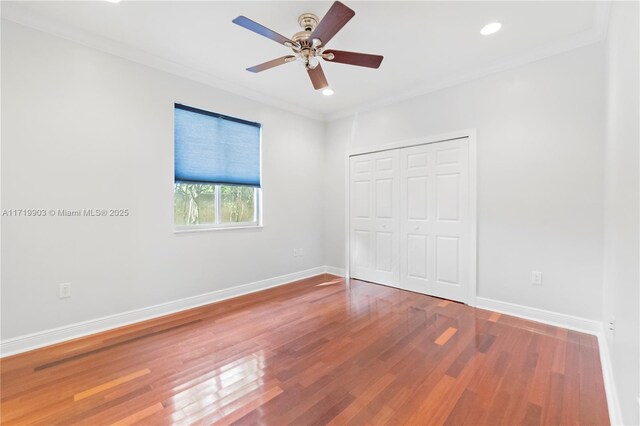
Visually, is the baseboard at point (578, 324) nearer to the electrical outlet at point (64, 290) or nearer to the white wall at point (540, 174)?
the white wall at point (540, 174)

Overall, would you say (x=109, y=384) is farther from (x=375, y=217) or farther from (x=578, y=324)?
(x=578, y=324)

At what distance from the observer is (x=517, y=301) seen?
9.84ft

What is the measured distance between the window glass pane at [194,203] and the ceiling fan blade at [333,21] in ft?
7.29

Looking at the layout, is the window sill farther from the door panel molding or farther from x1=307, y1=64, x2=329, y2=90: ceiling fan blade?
x1=307, y1=64, x2=329, y2=90: ceiling fan blade

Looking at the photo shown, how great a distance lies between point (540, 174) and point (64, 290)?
15.4ft

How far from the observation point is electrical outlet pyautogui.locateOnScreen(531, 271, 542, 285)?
9.41ft

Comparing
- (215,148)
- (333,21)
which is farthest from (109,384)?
(333,21)

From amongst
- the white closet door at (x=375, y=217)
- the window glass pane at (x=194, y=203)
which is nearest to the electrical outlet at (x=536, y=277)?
the white closet door at (x=375, y=217)

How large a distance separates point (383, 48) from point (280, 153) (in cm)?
208

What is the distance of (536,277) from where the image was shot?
2.89m

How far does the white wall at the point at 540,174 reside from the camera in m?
2.60

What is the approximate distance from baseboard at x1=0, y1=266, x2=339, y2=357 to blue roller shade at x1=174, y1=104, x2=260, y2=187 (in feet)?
4.67

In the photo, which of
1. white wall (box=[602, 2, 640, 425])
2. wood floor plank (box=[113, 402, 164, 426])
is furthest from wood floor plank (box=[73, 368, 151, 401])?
white wall (box=[602, 2, 640, 425])

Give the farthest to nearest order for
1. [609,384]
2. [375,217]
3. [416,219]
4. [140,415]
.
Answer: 1. [375,217]
2. [416,219]
3. [609,384]
4. [140,415]
